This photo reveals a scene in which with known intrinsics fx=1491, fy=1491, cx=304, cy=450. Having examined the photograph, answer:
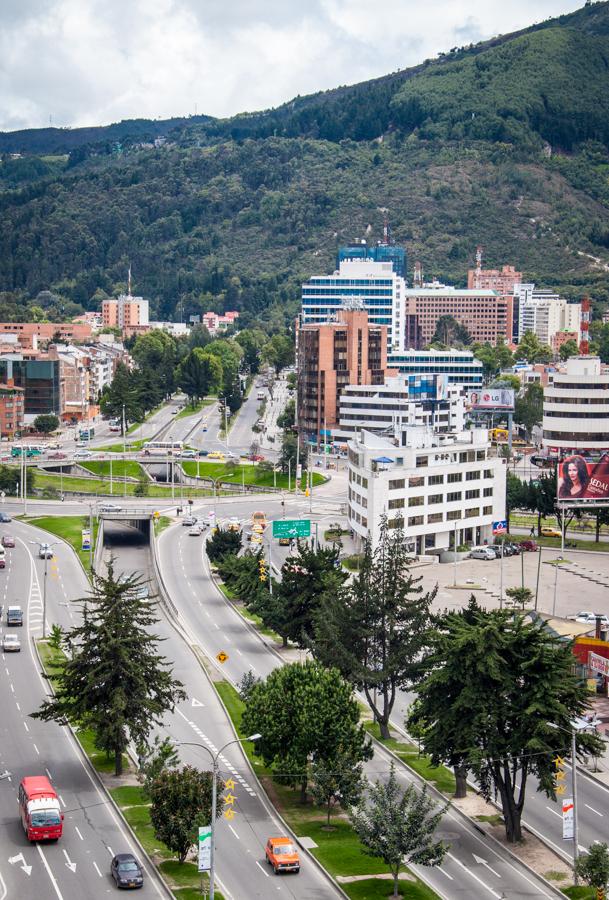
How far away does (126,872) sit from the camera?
187 ft

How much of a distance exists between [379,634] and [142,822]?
20351 mm

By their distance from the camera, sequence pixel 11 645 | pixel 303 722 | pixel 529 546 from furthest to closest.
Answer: pixel 529 546 → pixel 11 645 → pixel 303 722

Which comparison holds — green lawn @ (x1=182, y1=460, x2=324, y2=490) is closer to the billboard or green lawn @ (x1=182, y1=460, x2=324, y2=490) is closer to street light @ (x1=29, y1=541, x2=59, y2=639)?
street light @ (x1=29, y1=541, x2=59, y2=639)

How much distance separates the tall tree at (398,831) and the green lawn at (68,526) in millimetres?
81342

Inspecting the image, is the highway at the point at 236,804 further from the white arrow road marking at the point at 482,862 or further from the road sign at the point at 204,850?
the white arrow road marking at the point at 482,862

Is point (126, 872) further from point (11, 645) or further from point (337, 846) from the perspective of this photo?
→ point (11, 645)

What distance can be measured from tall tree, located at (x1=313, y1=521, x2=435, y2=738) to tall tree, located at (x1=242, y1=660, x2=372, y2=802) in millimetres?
8106

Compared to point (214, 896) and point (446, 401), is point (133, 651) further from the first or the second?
point (446, 401)

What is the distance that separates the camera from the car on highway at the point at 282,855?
194 ft

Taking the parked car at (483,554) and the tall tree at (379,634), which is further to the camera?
the parked car at (483,554)

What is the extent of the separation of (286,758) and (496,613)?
12.0m

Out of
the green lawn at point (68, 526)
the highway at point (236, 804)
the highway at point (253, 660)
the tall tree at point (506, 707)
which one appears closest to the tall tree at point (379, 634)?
the highway at point (253, 660)

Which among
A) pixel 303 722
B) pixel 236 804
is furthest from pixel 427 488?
pixel 236 804

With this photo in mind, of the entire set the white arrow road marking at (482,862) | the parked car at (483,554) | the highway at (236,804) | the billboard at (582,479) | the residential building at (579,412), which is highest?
the residential building at (579,412)
